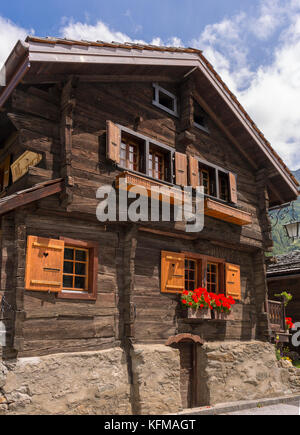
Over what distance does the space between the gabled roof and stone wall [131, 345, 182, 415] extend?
6.02 m

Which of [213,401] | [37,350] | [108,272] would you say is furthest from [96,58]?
[213,401]

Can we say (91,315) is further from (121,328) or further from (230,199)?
(230,199)

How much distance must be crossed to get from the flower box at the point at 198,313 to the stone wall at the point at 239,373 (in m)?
0.83

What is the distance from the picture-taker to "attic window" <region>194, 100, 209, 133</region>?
12.6 m

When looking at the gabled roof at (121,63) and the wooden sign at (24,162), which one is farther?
the wooden sign at (24,162)

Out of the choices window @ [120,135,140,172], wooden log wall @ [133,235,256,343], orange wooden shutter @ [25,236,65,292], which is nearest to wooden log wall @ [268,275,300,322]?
wooden log wall @ [133,235,256,343]

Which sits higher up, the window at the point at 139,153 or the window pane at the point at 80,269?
the window at the point at 139,153

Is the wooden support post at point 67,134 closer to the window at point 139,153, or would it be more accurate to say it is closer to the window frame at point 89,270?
the window frame at point 89,270

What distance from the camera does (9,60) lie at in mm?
8156

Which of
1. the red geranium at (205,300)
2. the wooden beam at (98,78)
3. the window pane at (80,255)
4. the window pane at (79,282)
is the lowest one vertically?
the red geranium at (205,300)

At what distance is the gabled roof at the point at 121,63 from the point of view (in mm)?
8070

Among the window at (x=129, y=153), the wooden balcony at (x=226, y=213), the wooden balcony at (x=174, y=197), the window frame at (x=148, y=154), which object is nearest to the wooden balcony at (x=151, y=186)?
the wooden balcony at (x=174, y=197)

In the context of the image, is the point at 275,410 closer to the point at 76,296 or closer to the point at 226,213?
the point at 226,213

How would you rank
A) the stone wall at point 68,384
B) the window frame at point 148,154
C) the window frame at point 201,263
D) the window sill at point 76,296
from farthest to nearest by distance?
the window frame at point 201,263 → the window frame at point 148,154 → the window sill at point 76,296 → the stone wall at point 68,384
